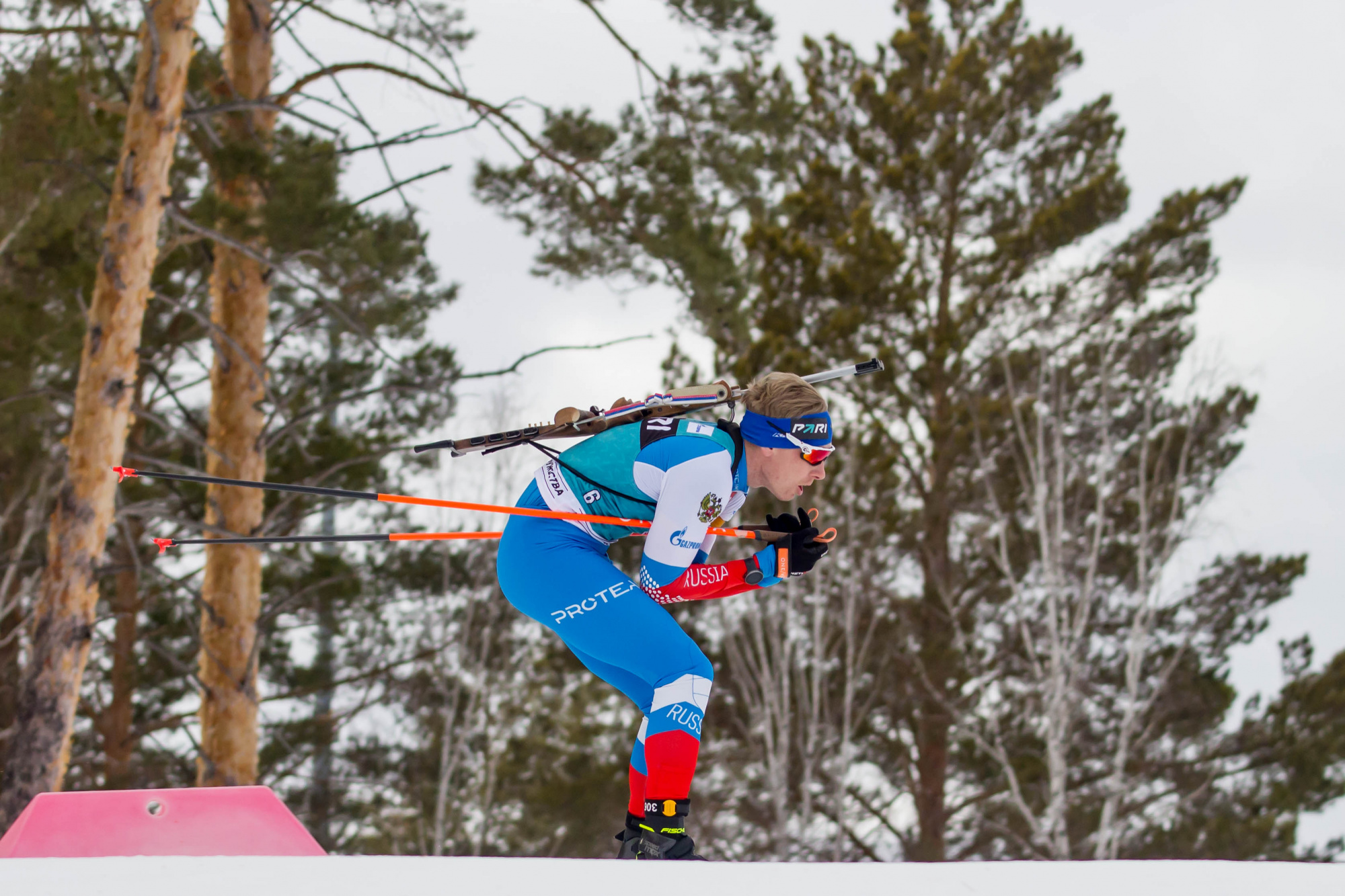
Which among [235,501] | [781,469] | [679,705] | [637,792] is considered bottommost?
[637,792]

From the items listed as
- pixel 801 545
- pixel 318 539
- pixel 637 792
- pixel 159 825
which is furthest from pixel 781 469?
pixel 159 825

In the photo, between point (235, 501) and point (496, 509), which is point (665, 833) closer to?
point (496, 509)

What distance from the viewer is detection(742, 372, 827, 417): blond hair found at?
2.81 meters

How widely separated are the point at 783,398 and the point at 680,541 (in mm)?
459

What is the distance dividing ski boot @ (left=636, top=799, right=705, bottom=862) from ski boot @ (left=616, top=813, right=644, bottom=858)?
34 mm

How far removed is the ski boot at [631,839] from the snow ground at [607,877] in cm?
63

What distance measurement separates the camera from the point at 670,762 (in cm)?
266

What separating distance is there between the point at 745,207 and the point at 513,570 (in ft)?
38.7

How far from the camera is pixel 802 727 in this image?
13.1 metres

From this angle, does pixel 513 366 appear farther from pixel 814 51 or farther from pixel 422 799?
pixel 814 51

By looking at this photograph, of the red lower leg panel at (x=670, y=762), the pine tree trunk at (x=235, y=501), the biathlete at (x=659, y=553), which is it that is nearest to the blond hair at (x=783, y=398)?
the biathlete at (x=659, y=553)

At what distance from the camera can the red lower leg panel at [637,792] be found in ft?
9.31

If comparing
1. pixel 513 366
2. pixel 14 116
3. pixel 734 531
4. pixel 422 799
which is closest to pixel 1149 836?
pixel 422 799

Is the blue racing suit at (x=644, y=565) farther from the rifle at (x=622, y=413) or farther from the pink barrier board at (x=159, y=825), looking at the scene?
the pink barrier board at (x=159, y=825)
